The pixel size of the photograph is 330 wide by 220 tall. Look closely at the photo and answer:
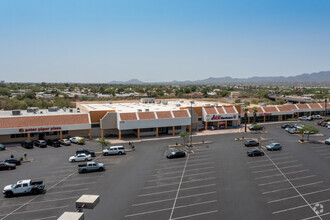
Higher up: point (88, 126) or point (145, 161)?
point (88, 126)

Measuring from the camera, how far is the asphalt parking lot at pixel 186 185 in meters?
23.3

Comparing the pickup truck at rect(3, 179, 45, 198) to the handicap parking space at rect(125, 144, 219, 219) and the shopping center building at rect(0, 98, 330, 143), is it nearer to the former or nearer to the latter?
the handicap parking space at rect(125, 144, 219, 219)

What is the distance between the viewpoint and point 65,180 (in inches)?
1241

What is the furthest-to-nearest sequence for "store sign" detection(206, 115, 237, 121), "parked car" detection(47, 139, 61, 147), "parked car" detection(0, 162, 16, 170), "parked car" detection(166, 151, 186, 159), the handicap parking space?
"store sign" detection(206, 115, 237, 121) < "parked car" detection(47, 139, 61, 147) < "parked car" detection(166, 151, 186, 159) < "parked car" detection(0, 162, 16, 170) < the handicap parking space

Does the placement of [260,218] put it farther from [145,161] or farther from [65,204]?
[145,161]

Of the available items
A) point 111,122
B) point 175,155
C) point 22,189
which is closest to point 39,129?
point 111,122

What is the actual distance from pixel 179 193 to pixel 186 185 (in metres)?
2.38

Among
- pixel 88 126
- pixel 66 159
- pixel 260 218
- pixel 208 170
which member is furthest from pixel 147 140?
pixel 260 218

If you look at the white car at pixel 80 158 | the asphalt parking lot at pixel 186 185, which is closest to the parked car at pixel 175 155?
the asphalt parking lot at pixel 186 185

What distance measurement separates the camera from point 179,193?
2716 cm

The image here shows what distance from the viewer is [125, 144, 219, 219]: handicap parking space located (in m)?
23.0

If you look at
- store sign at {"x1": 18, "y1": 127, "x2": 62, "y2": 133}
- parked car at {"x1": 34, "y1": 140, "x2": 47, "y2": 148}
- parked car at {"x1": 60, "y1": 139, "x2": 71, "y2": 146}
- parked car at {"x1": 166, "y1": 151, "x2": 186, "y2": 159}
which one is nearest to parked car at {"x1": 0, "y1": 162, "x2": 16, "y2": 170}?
parked car at {"x1": 34, "y1": 140, "x2": 47, "y2": 148}

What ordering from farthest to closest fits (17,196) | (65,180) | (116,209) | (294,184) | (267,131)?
(267,131)
(65,180)
(294,184)
(17,196)
(116,209)

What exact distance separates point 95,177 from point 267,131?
1853 inches
